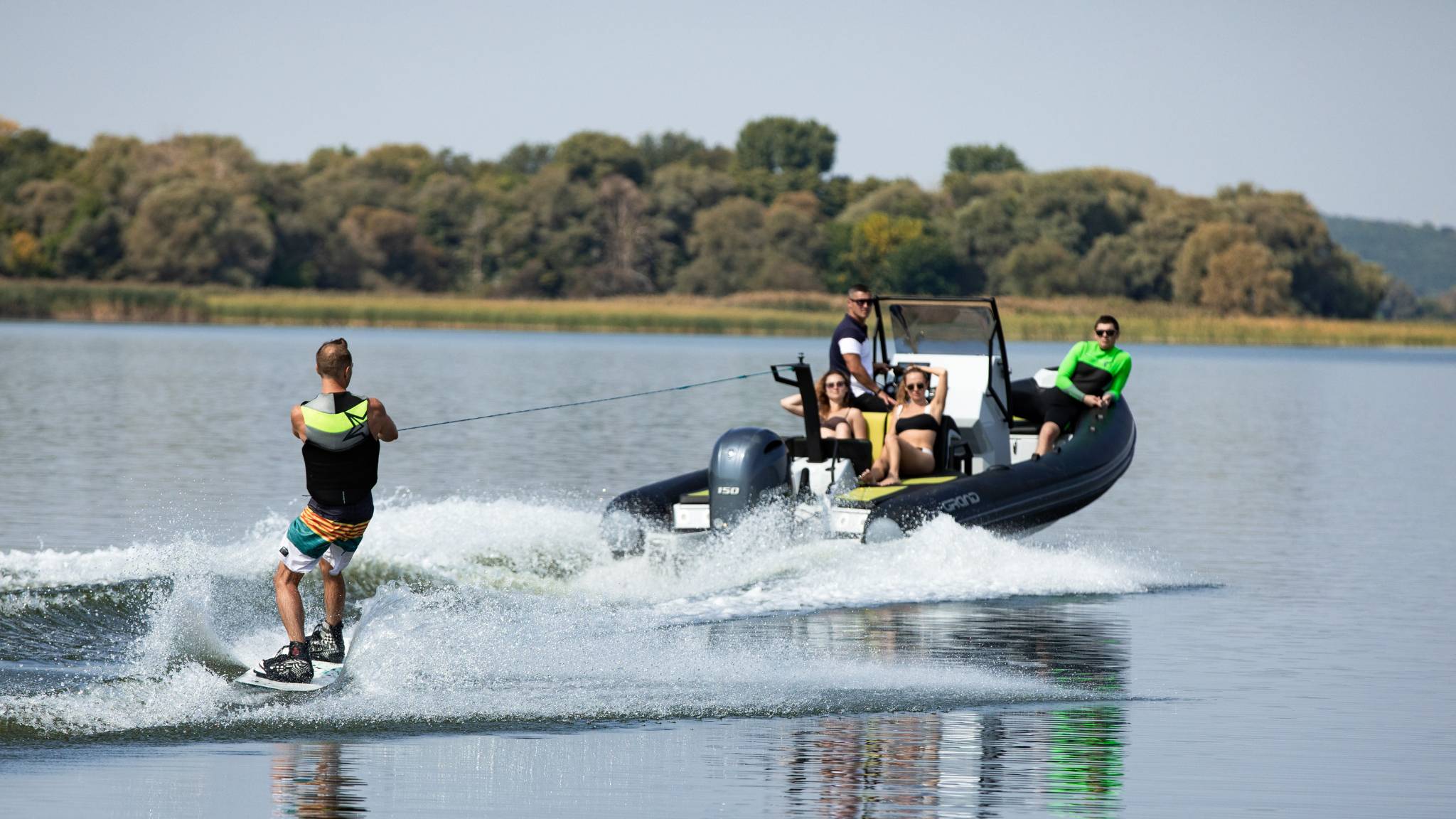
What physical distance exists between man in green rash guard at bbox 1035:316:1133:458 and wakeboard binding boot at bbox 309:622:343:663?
25.7 feet

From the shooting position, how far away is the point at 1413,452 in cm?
2677

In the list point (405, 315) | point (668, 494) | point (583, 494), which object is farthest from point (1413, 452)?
point (405, 315)

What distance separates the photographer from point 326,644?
8305 millimetres

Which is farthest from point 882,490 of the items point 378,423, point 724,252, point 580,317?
point 724,252

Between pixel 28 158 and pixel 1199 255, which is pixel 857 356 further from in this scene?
pixel 28 158

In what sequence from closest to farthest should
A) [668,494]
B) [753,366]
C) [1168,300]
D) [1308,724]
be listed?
[1308,724]
[668,494]
[753,366]
[1168,300]

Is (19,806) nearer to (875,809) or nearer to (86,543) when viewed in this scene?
(875,809)

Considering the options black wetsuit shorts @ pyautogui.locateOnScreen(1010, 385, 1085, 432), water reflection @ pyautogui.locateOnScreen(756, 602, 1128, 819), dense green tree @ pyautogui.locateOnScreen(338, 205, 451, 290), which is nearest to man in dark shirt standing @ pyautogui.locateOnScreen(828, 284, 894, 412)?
black wetsuit shorts @ pyautogui.locateOnScreen(1010, 385, 1085, 432)

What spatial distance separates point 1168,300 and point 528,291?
29385mm

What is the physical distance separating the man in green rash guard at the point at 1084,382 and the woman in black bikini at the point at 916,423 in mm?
1946

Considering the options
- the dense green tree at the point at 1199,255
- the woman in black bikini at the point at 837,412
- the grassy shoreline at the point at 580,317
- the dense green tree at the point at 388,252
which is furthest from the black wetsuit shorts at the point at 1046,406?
the dense green tree at the point at 388,252

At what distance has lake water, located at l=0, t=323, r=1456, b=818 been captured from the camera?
723cm

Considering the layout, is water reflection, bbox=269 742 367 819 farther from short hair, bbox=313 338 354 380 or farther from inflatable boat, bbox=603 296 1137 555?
inflatable boat, bbox=603 296 1137 555

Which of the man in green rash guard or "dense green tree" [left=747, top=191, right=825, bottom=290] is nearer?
the man in green rash guard
